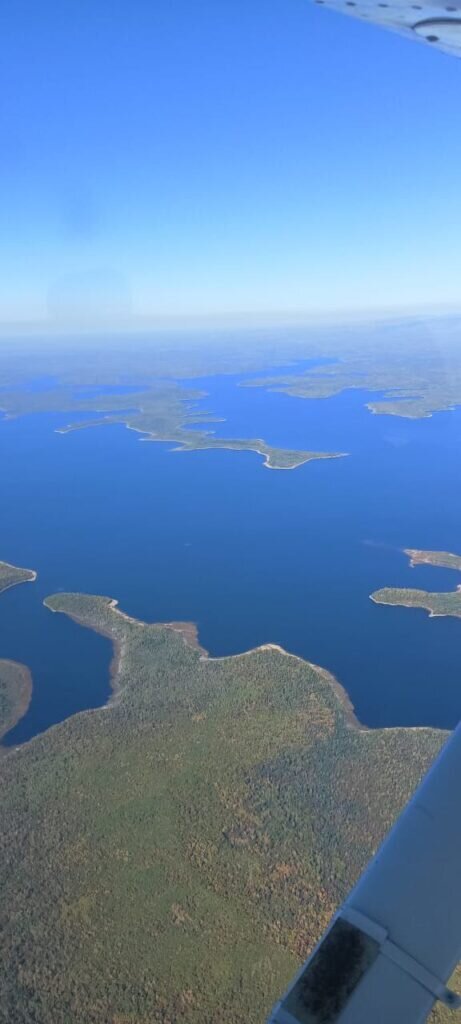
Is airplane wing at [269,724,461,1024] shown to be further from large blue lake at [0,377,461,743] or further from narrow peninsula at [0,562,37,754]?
narrow peninsula at [0,562,37,754]

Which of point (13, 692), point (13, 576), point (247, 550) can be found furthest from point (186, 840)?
point (247, 550)

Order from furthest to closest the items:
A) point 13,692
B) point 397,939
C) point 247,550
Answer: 1. point 247,550
2. point 13,692
3. point 397,939

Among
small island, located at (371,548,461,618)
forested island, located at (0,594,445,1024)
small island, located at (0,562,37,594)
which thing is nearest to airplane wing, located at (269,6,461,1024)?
forested island, located at (0,594,445,1024)

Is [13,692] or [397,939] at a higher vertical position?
[397,939]

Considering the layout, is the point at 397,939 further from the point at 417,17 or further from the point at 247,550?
the point at 247,550

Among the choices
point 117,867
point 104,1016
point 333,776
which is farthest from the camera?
point 333,776

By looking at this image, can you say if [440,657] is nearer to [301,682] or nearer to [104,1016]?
[301,682]

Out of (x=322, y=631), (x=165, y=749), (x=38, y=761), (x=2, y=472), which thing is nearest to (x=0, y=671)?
(x=38, y=761)
